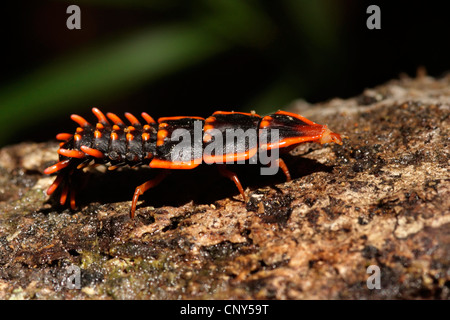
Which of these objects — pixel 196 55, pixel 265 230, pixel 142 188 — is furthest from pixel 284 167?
pixel 196 55

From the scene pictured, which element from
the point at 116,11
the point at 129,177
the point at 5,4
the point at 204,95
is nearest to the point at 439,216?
the point at 129,177

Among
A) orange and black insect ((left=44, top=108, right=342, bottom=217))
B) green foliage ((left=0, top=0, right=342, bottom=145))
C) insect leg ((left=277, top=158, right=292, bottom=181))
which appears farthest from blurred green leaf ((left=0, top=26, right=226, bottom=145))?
insect leg ((left=277, top=158, right=292, bottom=181))

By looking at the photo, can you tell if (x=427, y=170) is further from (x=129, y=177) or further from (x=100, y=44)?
(x=100, y=44)

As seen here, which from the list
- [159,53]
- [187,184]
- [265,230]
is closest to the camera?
[265,230]

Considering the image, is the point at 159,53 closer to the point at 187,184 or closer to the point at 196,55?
the point at 196,55

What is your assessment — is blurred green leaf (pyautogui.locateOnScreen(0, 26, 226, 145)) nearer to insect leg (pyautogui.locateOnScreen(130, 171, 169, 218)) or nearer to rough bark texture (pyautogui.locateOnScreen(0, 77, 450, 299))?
rough bark texture (pyautogui.locateOnScreen(0, 77, 450, 299))
